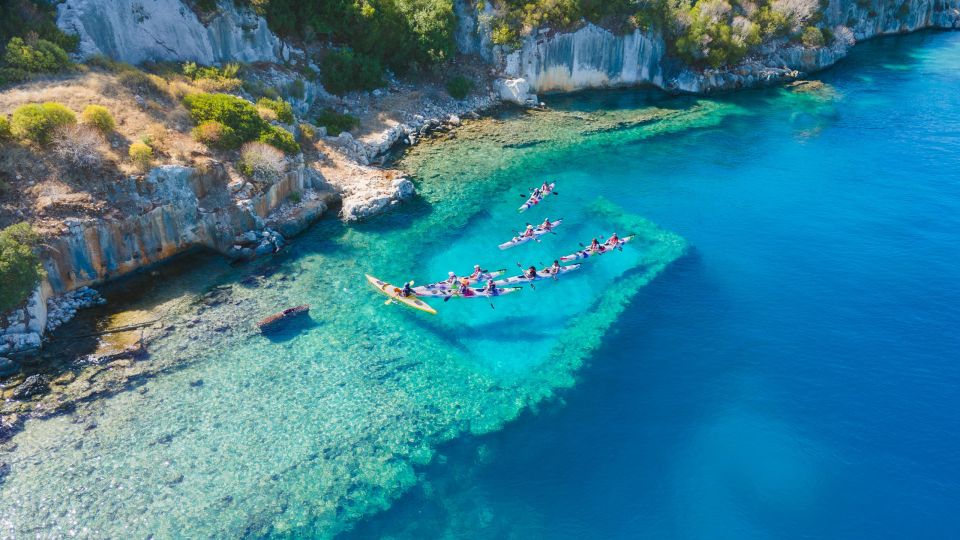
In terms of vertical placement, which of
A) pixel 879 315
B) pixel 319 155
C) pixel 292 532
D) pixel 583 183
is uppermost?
pixel 319 155

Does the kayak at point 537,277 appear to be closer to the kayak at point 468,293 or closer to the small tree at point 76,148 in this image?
the kayak at point 468,293

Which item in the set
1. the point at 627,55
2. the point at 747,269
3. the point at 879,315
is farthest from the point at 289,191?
Answer: the point at 627,55

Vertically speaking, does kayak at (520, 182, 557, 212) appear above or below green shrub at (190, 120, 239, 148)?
below

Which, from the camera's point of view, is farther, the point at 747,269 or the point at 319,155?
the point at 319,155

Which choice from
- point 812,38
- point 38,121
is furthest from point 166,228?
point 812,38

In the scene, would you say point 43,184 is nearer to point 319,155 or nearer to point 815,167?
point 319,155

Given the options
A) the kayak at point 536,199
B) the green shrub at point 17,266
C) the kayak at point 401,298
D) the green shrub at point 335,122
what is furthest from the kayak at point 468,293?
the green shrub at point 335,122

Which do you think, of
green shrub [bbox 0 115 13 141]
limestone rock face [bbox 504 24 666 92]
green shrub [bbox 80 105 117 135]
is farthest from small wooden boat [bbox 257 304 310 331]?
limestone rock face [bbox 504 24 666 92]

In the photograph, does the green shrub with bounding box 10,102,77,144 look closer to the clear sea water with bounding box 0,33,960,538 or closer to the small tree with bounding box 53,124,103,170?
the small tree with bounding box 53,124,103,170
